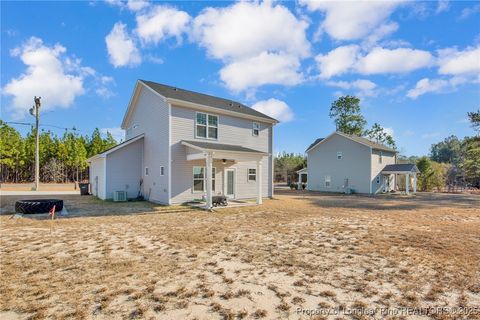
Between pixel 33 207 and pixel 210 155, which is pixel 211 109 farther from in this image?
pixel 33 207

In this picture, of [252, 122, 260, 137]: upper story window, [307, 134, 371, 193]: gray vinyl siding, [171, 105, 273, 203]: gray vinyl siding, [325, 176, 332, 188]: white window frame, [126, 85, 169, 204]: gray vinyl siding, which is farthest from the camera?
[325, 176, 332, 188]: white window frame

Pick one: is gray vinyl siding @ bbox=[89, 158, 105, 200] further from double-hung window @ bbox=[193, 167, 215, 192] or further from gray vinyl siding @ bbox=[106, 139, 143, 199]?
double-hung window @ bbox=[193, 167, 215, 192]

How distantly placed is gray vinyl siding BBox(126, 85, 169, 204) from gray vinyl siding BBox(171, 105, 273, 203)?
19.1 inches

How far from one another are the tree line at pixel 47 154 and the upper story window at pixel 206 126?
31440 mm

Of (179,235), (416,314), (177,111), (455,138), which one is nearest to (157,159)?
(177,111)

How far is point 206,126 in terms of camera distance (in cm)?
1577

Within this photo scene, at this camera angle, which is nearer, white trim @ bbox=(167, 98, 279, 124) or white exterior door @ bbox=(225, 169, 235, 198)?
white trim @ bbox=(167, 98, 279, 124)

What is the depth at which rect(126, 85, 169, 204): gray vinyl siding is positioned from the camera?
14.5 m

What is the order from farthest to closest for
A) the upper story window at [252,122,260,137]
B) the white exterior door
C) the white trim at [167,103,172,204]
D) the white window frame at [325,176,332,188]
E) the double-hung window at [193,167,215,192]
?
1. the white window frame at [325,176,332,188]
2. the upper story window at [252,122,260,137]
3. the white exterior door
4. the double-hung window at [193,167,215,192]
5. the white trim at [167,103,172,204]

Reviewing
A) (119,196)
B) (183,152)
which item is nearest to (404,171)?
(183,152)

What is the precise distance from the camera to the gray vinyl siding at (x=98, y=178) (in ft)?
54.1

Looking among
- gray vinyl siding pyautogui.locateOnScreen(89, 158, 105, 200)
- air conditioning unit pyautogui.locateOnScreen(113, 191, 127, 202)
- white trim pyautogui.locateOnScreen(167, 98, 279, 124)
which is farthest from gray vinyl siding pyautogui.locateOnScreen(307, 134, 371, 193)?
gray vinyl siding pyautogui.locateOnScreen(89, 158, 105, 200)

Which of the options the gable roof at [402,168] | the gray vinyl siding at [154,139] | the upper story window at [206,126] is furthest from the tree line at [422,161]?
the gray vinyl siding at [154,139]

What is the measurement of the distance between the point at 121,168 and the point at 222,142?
6.45 metres
